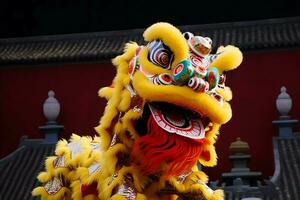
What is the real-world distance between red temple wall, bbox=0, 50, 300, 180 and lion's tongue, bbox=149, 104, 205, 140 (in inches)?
274

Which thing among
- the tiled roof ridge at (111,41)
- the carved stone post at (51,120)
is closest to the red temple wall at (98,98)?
the tiled roof ridge at (111,41)

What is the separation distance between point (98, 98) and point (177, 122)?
25.1 feet

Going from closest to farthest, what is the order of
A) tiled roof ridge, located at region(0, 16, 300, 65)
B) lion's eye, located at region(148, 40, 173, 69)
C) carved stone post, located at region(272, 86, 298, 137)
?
1. lion's eye, located at region(148, 40, 173, 69)
2. carved stone post, located at region(272, 86, 298, 137)
3. tiled roof ridge, located at region(0, 16, 300, 65)

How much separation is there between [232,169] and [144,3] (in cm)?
314

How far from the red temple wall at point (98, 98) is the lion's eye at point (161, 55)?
6945 mm

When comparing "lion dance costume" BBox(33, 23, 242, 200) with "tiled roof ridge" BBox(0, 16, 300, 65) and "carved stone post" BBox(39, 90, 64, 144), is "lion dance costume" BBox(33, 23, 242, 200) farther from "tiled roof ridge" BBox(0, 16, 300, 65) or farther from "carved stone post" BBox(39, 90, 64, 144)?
"tiled roof ridge" BBox(0, 16, 300, 65)

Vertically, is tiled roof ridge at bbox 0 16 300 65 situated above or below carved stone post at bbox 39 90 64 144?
above

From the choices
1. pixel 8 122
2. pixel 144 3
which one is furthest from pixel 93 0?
pixel 8 122

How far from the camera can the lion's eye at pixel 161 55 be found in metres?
4.75

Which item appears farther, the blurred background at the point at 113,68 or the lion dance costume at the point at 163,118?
the blurred background at the point at 113,68

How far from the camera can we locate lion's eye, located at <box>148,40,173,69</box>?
15.6 feet

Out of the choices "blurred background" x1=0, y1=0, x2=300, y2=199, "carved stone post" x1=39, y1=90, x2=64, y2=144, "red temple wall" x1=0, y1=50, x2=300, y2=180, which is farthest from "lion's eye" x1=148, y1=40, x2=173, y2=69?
"carved stone post" x1=39, y1=90, x2=64, y2=144

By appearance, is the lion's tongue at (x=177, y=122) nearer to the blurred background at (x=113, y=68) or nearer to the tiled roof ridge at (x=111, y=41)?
the blurred background at (x=113, y=68)

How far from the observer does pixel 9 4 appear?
13.5 meters
